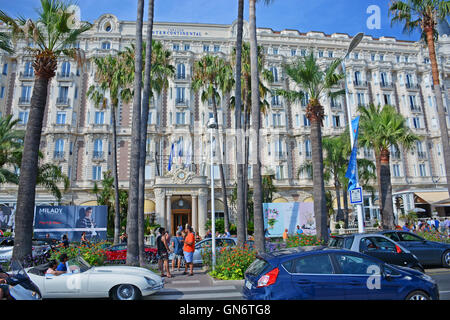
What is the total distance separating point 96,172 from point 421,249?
3364 cm

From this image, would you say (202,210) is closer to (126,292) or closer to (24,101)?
(24,101)

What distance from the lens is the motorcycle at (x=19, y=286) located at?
17.5 ft

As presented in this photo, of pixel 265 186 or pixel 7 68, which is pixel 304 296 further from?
pixel 7 68

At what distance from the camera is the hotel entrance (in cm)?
3553

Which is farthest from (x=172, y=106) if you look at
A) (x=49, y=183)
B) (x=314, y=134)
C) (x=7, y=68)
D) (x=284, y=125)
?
(x=314, y=134)

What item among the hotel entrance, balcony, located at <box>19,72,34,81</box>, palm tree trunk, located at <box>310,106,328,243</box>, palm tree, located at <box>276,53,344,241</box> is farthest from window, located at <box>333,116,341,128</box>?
balcony, located at <box>19,72,34,81</box>

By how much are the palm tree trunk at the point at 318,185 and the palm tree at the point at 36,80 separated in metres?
12.5

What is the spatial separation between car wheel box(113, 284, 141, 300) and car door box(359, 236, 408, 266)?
23.1 ft

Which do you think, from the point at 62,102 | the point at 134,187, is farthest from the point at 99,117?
the point at 134,187

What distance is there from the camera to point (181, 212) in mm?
35688

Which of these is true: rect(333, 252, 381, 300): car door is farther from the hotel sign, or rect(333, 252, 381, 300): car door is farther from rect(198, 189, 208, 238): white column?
the hotel sign

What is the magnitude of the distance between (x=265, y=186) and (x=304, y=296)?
26.9 m

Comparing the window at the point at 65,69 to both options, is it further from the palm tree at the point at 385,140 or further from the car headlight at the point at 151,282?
the car headlight at the point at 151,282
